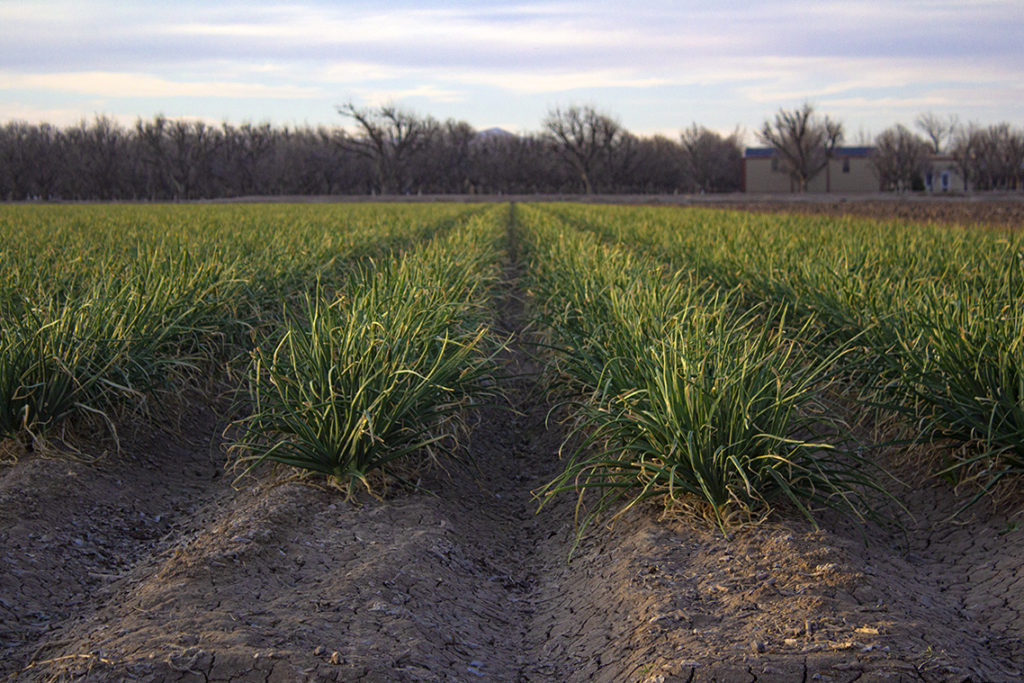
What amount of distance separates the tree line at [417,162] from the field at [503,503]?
214ft


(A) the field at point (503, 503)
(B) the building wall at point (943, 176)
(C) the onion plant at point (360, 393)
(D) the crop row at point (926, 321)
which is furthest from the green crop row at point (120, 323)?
(B) the building wall at point (943, 176)

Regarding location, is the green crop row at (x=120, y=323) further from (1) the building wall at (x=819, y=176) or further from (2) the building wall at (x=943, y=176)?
(2) the building wall at (x=943, y=176)

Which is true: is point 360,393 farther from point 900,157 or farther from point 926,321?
point 900,157

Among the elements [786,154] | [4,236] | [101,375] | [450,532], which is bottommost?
[450,532]

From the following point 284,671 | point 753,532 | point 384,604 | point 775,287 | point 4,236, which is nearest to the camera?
point 284,671

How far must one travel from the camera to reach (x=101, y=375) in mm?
4539

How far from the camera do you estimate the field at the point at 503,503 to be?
2617mm

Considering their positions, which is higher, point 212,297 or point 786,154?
point 786,154

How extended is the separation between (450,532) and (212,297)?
3361 millimetres

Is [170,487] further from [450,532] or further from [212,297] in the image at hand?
[212,297]

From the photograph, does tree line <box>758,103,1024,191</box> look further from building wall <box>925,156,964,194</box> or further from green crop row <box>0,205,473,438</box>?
green crop row <box>0,205,473,438</box>

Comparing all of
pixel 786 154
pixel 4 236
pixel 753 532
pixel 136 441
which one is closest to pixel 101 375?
pixel 136 441

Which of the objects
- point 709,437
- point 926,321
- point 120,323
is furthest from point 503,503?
point 926,321

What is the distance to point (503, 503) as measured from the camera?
4215 millimetres
